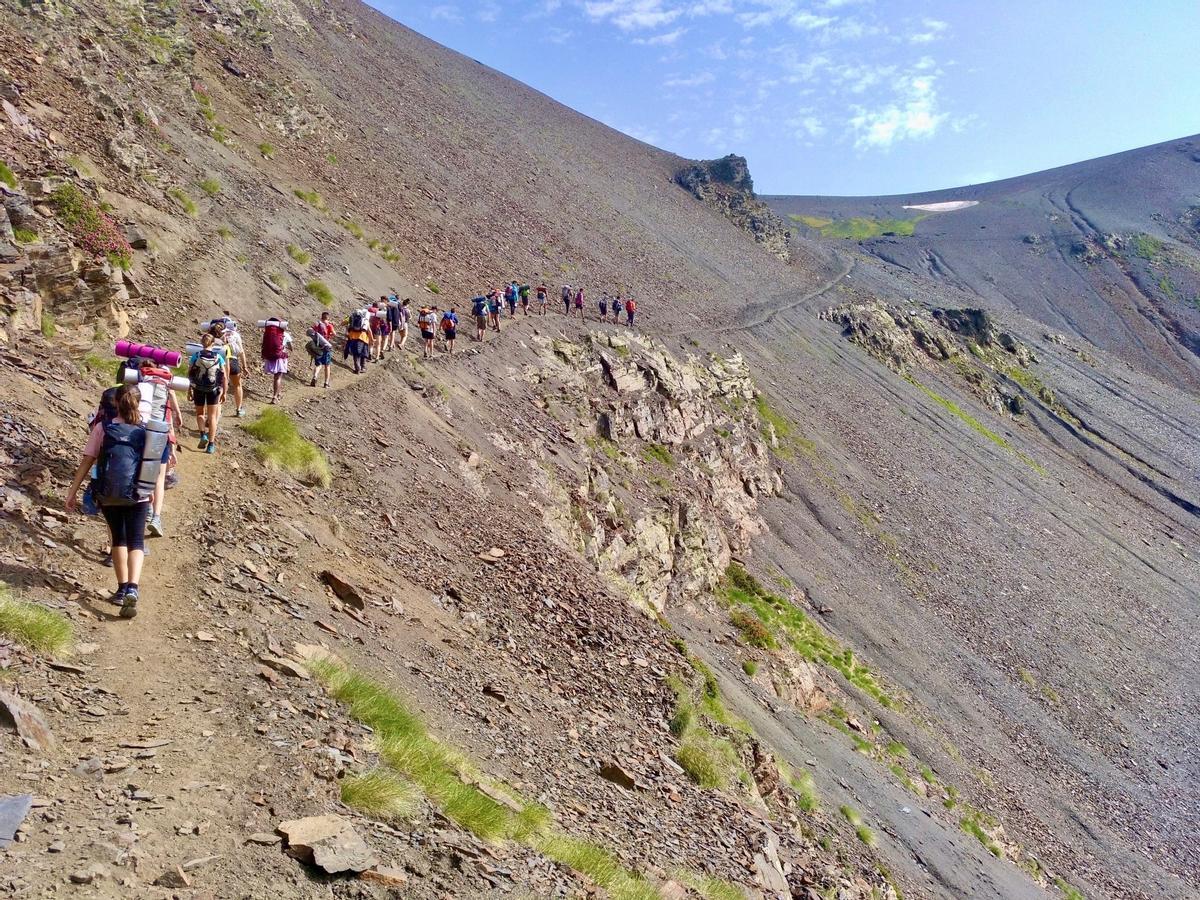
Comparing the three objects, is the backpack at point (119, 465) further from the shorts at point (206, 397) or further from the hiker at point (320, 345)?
the hiker at point (320, 345)

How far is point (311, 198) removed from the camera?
2594 cm

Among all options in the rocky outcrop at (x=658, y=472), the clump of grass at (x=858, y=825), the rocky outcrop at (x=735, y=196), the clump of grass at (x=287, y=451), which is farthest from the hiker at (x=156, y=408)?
the rocky outcrop at (x=735, y=196)

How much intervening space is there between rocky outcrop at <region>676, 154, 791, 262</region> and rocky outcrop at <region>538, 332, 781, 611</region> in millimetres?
46420

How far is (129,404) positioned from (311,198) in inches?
888

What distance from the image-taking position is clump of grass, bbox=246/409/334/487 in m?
10.7

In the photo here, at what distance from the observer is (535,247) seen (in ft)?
136

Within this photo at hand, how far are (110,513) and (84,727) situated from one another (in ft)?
6.52

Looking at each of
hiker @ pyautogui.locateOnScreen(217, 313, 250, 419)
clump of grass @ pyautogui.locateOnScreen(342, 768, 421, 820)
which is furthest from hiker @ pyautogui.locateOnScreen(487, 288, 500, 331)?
clump of grass @ pyautogui.locateOnScreen(342, 768, 421, 820)

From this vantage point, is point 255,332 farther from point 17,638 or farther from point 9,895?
point 9,895

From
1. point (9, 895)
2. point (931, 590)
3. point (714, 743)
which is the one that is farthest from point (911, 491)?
point (9, 895)

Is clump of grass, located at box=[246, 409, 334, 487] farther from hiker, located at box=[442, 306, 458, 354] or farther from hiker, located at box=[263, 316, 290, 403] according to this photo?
hiker, located at box=[442, 306, 458, 354]

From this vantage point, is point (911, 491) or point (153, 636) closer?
point (153, 636)

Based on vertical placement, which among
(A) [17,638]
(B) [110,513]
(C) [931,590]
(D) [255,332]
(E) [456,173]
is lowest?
(C) [931,590]

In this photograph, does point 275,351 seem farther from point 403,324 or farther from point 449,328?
point 449,328
